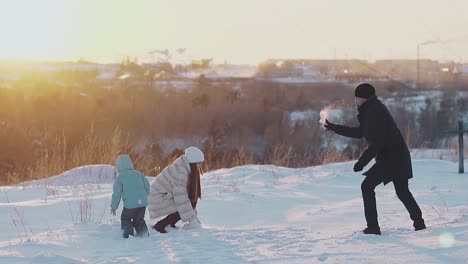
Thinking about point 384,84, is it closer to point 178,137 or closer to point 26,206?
point 178,137

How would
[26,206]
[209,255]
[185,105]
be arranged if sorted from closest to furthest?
[209,255]
[26,206]
[185,105]

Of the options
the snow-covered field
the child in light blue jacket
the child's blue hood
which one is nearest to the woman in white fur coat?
the snow-covered field

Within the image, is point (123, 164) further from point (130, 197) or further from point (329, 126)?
point (329, 126)

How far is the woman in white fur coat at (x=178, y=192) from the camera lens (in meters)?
8.25

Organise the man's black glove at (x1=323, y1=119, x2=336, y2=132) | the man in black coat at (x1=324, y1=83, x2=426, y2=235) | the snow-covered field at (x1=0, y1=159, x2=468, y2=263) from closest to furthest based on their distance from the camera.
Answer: the snow-covered field at (x1=0, y1=159, x2=468, y2=263) < the man in black coat at (x1=324, y1=83, x2=426, y2=235) < the man's black glove at (x1=323, y1=119, x2=336, y2=132)

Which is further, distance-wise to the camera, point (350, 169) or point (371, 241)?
point (350, 169)

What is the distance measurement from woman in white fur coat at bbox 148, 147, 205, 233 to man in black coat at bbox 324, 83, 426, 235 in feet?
7.35

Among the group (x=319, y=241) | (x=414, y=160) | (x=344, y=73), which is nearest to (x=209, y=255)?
(x=319, y=241)

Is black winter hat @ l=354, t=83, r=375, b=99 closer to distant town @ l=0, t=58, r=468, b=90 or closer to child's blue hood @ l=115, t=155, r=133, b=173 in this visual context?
child's blue hood @ l=115, t=155, r=133, b=173

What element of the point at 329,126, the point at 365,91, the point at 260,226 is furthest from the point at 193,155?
the point at 365,91

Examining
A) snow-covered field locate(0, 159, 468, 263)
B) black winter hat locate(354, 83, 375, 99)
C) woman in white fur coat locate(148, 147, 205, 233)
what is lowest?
snow-covered field locate(0, 159, 468, 263)

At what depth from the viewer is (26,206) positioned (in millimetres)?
9852

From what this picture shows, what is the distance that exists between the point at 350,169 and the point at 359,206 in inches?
196

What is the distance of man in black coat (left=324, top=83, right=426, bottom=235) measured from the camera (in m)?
6.88
